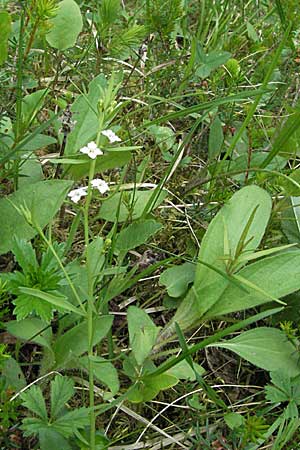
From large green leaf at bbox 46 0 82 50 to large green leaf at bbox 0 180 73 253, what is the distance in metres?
0.49

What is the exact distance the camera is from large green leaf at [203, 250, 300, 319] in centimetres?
141

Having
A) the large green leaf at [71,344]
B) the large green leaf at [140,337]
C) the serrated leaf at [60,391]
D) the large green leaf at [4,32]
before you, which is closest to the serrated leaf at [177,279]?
the large green leaf at [140,337]

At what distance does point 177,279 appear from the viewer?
151 centimetres

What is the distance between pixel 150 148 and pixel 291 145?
0.36m

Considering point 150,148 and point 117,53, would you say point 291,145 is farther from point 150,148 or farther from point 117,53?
point 117,53

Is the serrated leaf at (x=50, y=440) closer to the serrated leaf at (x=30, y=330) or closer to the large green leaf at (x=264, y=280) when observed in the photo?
the serrated leaf at (x=30, y=330)

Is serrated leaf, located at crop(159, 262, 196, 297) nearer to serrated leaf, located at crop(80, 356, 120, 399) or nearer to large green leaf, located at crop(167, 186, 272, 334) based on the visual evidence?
large green leaf, located at crop(167, 186, 272, 334)

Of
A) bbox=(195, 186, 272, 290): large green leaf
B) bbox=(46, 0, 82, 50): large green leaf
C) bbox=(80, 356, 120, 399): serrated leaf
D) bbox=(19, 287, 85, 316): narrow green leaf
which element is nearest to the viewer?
bbox=(19, 287, 85, 316): narrow green leaf

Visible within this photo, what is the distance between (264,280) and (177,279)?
0.63 feet

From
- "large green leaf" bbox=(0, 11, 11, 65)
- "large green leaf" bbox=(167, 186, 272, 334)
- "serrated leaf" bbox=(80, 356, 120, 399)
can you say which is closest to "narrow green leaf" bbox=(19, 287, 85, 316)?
"serrated leaf" bbox=(80, 356, 120, 399)

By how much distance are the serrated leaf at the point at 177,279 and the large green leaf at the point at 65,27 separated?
64 cm

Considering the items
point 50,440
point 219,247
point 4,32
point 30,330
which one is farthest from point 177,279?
point 4,32

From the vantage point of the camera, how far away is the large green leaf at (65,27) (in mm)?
1758

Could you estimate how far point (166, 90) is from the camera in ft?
6.30
